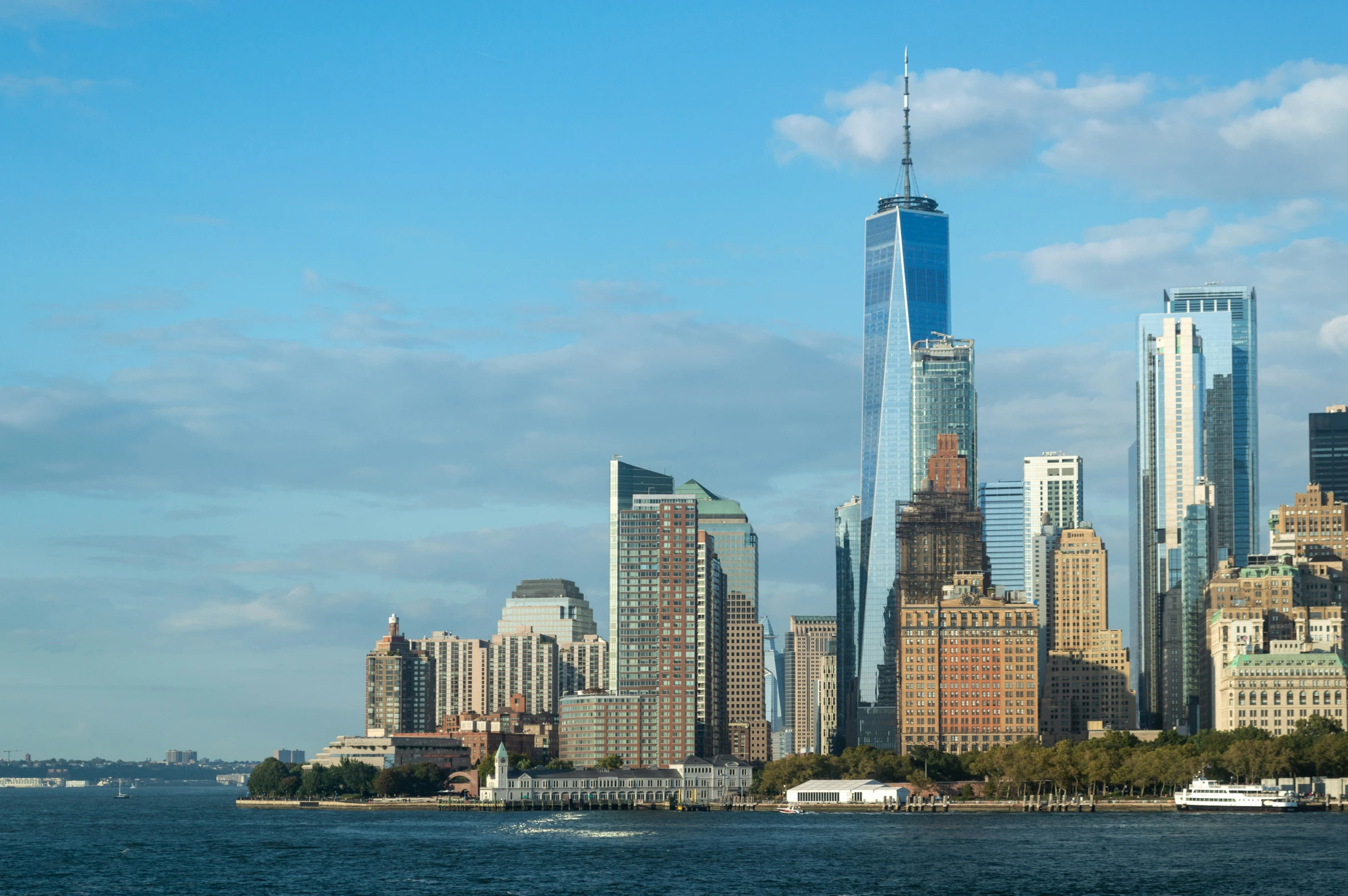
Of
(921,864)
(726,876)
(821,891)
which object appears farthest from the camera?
(921,864)

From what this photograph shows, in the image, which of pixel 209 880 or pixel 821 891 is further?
pixel 209 880

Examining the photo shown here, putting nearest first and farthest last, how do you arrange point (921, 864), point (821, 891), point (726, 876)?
1. point (821, 891)
2. point (726, 876)
3. point (921, 864)

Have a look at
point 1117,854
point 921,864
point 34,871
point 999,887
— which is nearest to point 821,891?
point 999,887

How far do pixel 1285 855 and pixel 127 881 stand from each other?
350ft

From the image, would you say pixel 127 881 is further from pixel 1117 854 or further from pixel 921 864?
pixel 1117 854

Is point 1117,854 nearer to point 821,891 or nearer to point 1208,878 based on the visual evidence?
point 1208,878

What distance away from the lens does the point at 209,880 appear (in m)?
169

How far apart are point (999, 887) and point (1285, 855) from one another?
3796cm

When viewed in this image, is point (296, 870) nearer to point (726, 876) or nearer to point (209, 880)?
point (209, 880)

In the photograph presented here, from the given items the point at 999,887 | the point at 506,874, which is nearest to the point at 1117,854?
the point at 999,887

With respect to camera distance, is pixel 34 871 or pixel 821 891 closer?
pixel 821 891

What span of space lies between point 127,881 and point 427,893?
33912 mm

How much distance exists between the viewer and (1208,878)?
510 feet

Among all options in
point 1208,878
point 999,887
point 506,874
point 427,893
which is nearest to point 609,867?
point 506,874
